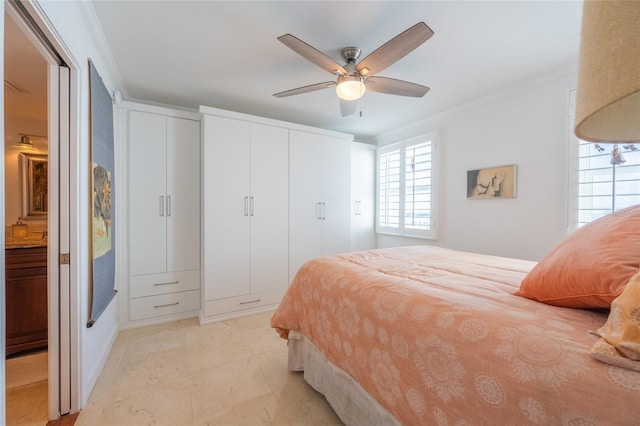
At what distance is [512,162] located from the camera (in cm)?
271

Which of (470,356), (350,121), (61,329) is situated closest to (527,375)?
(470,356)

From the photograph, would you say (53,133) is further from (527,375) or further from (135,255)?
(527,375)

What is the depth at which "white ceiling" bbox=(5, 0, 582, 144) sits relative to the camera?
5.53ft

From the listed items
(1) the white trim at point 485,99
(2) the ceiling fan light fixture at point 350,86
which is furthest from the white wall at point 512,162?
(2) the ceiling fan light fixture at point 350,86

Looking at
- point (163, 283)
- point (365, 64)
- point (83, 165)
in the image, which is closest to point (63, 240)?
point (83, 165)

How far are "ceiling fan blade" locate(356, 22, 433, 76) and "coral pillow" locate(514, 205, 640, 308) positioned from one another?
1.24m

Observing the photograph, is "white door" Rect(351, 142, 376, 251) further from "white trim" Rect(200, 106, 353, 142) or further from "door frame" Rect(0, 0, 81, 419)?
"door frame" Rect(0, 0, 81, 419)

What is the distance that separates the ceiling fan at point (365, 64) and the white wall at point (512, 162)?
1.24 m

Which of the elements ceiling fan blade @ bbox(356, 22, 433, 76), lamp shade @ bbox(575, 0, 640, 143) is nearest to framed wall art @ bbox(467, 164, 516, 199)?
ceiling fan blade @ bbox(356, 22, 433, 76)

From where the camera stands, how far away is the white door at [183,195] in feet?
9.65

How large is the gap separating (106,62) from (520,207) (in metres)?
3.95

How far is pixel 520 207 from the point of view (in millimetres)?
2658

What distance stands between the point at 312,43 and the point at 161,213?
2.26 m

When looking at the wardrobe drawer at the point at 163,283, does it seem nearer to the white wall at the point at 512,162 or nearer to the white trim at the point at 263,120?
the white trim at the point at 263,120
